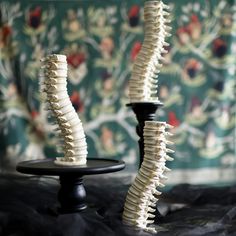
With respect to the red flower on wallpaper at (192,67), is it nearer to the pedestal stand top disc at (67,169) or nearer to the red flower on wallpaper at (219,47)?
the red flower on wallpaper at (219,47)

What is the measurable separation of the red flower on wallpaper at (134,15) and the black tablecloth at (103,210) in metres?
0.52

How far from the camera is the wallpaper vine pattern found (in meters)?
1.36

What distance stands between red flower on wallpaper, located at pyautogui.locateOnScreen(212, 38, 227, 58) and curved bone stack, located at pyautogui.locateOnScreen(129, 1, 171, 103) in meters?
0.56

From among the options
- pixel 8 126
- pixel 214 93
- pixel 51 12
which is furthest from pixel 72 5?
pixel 214 93

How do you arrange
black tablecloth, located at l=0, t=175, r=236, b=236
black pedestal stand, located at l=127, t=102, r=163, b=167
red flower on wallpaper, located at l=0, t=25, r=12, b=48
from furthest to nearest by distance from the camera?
red flower on wallpaper, located at l=0, t=25, r=12, b=48 < black pedestal stand, located at l=127, t=102, r=163, b=167 < black tablecloth, located at l=0, t=175, r=236, b=236

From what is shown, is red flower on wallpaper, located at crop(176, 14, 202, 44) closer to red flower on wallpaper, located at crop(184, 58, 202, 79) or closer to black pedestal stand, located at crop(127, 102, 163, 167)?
red flower on wallpaper, located at crop(184, 58, 202, 79)

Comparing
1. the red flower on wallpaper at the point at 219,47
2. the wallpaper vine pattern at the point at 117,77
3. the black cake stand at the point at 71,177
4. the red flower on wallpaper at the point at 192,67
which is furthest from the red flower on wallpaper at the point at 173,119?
the black cake stand at the point at 71,177

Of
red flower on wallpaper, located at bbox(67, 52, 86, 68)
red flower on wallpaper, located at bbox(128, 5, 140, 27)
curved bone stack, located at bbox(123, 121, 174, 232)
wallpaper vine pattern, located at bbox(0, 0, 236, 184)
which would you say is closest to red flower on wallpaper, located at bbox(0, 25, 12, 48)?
wallpaper vine pattern, located at bbox(0, 0, 236, 184)

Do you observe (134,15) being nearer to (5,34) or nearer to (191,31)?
(191,31)

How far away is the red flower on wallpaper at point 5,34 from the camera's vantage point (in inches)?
53.2

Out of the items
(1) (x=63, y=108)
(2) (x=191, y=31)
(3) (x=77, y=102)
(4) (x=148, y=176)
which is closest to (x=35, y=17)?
(3) (x=77, y=102)

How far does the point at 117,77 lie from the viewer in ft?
4.61

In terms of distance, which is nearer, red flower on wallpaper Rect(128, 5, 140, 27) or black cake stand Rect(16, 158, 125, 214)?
black cake stand Rect(16, 158, 125, 214)

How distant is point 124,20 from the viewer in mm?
1405
